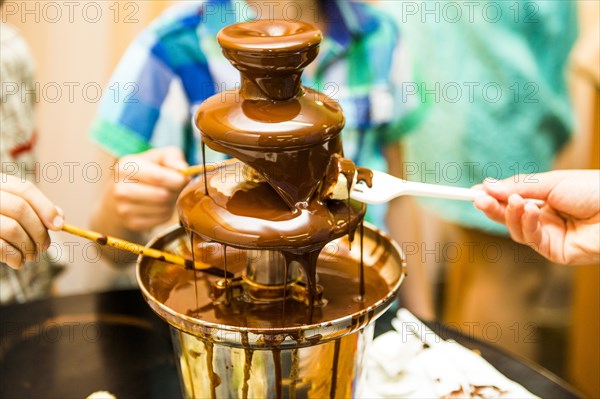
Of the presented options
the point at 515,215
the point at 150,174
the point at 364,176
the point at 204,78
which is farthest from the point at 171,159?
the point at 515,215

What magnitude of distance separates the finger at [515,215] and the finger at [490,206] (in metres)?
0.01

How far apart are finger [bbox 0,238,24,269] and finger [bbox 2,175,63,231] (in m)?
0.06

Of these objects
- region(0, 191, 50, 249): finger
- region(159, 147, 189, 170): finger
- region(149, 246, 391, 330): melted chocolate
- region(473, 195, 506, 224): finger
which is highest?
region(0, 191, 50, 249): finger

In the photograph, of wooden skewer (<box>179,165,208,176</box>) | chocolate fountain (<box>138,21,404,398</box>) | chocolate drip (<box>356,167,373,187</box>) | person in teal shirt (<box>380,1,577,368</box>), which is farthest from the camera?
person in teal shirt (<box>380,1,577,368</box>)

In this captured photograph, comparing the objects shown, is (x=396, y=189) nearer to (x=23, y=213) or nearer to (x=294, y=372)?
(x=294, y=372)

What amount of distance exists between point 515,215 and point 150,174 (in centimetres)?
69

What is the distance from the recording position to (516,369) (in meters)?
1.30

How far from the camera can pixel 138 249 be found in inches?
40.9

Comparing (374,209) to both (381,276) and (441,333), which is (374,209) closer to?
(441,333)

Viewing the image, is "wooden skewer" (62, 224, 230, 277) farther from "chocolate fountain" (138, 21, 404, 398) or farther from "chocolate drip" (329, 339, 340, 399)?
"chocolate drip" (329, 339, 340, 399)

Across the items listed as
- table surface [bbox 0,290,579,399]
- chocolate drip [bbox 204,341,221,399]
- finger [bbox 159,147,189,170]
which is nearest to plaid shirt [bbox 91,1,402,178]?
finger [bbox 159,147,189,170]

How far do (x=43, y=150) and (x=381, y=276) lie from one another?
1.71m

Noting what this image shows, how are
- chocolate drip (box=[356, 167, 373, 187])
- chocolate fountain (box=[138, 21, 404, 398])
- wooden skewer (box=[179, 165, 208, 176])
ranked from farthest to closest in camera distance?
wooden skewer (box=[179, 165, 208, 176]) < chocolate drip (box=[356, 167, 373, 187]) < chocolate fountain (box=[138, 21, 404, 398])

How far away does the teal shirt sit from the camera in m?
2.04
